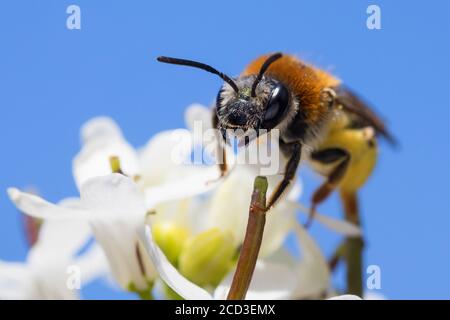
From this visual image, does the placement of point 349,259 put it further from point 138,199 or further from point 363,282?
point 138,199

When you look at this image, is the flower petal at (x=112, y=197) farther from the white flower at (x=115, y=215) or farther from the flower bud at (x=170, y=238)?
the flower bud at (x=170, y=238)

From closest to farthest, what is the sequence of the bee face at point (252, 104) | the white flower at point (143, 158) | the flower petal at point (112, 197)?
the flower petal at point (112, 197) → the bee face at point (252, 104) → the white flower at point (143, 158)

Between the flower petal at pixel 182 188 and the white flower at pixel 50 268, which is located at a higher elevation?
the flower petal at pixel 182 188

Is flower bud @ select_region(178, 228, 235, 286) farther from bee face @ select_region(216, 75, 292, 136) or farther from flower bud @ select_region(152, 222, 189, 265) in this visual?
bee face @ select_region(216, 75, 292, 136)

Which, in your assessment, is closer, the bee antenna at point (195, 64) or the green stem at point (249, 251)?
the green stem at point (249, 251)

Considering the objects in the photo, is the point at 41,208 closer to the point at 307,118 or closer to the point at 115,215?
the point at 115,215

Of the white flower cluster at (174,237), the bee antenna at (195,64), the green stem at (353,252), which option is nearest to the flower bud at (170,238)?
the white flower cluster at (174,237)

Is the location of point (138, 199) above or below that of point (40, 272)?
above
